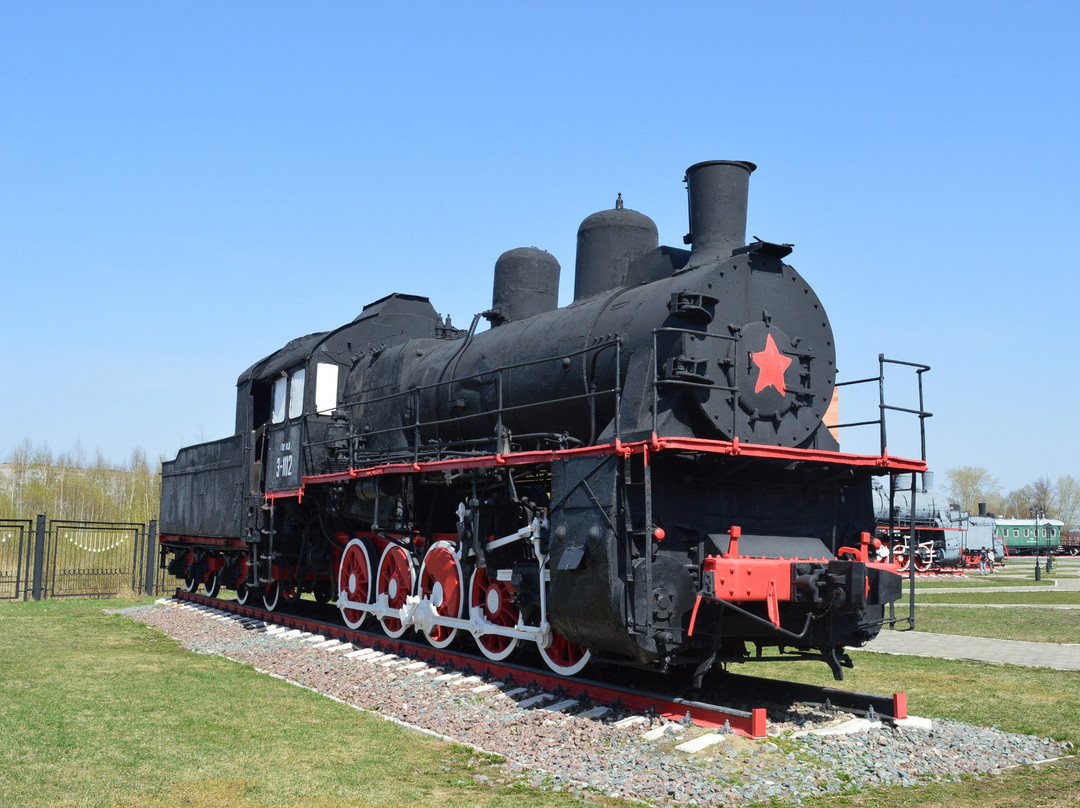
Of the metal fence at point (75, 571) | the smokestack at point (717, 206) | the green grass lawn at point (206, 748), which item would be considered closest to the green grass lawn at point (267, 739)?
the green grass lawn at point (206, 748)

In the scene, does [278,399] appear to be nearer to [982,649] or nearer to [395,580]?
[395,580]

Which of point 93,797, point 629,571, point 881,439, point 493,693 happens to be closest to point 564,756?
point 629,571

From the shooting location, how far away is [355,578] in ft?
43.4

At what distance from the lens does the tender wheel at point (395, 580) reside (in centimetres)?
1179

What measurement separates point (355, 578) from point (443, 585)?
105 inches

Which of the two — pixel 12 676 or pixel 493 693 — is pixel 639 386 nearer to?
pixel 493 693

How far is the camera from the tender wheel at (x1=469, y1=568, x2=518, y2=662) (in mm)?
10023

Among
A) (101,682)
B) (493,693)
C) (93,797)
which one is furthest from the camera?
(101,682)

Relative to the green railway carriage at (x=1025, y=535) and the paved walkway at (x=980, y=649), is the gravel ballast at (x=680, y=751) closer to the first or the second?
the paved walkway at (x=980, y=649)

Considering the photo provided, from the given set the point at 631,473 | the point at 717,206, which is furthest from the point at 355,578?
the point at 717,206

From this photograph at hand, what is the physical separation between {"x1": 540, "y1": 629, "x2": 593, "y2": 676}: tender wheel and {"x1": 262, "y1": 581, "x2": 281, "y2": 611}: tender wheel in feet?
25.5

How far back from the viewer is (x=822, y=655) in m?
8.41

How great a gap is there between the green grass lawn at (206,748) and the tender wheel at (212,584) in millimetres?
7604

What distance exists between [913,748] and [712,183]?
5389mm
